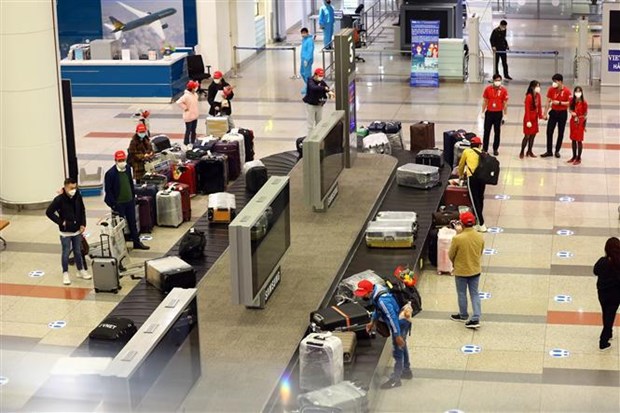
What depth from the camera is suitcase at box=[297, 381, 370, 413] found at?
10.3 metres

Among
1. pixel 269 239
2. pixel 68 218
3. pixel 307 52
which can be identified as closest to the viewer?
pixel 269 239

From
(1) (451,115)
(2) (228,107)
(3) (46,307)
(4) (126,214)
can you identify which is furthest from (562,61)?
(3) (46,307)

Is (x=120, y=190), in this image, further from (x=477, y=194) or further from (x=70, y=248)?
(x=477, y=194)

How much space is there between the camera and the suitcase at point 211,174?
58.5ft

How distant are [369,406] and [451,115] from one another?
41.6 ft

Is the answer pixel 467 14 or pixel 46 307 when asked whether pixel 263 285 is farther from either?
pixel 467 14

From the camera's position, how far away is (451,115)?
75.8ft

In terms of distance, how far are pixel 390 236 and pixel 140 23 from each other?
50.5 feet

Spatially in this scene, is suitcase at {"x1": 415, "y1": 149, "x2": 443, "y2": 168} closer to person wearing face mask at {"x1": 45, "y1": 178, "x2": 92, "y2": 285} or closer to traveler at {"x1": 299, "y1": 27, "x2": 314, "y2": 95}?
person wearing face mask at {"x1": 45, "y1": 178, "x2": 92, "y2": 285}

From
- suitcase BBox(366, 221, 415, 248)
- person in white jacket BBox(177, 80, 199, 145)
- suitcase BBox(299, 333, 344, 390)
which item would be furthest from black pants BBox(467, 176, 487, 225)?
person in white jacket BBox(177, 80, 199, 145)

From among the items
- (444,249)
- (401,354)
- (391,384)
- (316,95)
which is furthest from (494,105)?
(391,384)

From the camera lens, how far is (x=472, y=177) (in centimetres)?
1605

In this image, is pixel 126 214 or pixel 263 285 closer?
pixel 263 285

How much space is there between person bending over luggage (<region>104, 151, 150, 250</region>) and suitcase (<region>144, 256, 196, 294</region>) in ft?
6.65
